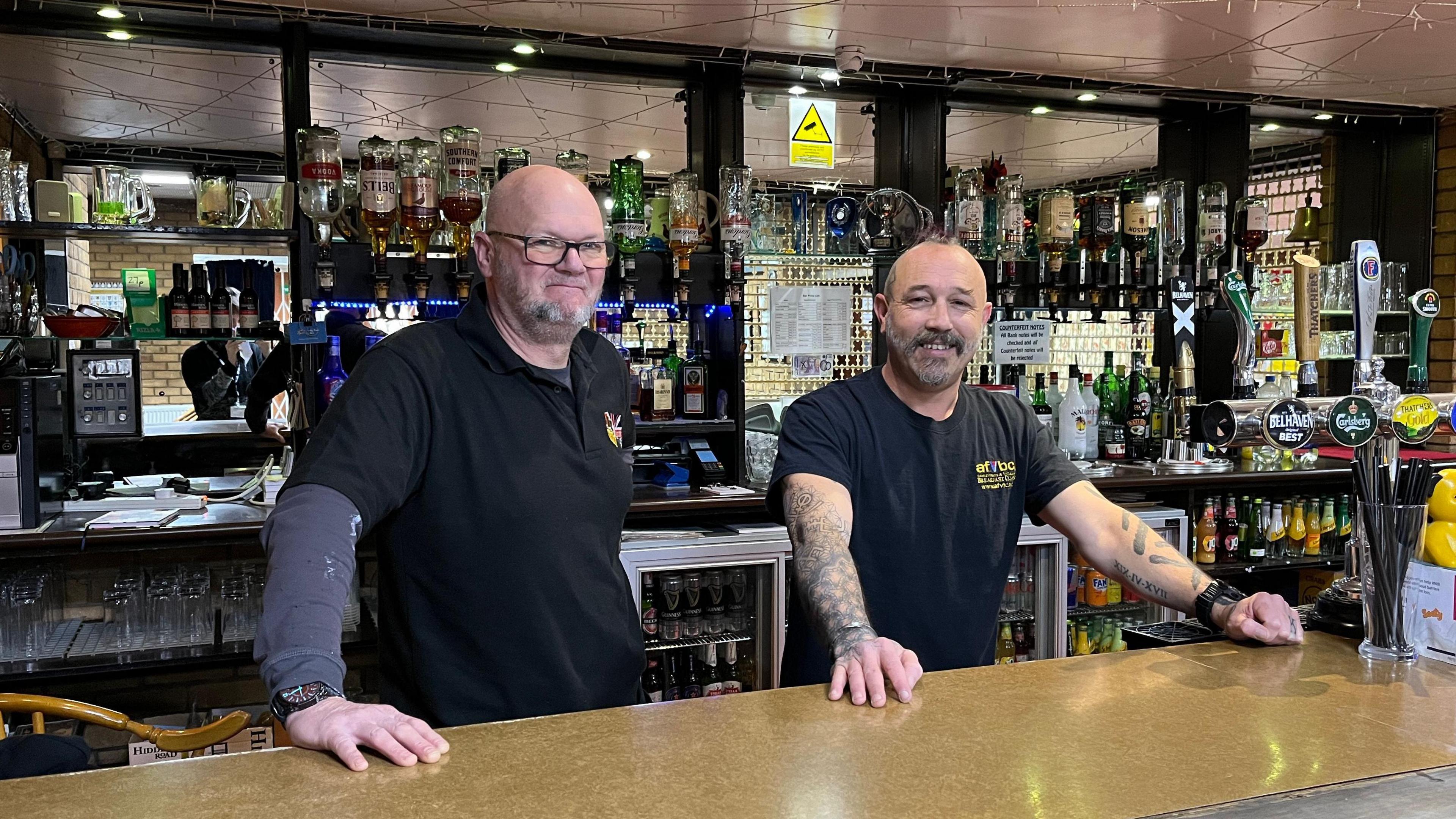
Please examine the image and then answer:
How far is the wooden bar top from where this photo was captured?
1149 mm

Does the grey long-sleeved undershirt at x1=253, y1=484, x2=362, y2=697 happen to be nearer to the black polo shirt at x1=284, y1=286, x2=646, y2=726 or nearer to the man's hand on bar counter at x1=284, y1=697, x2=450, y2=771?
the man's hand on bar counter at x1=284, y1=697, x2=450, y2=771

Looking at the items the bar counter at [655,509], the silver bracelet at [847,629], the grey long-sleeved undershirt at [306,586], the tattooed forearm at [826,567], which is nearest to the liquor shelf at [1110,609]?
the bar counter at [655,509]

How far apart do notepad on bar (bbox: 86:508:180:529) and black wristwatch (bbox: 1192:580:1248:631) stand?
9.53 feet

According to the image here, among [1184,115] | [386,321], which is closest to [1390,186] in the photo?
[1184,115]

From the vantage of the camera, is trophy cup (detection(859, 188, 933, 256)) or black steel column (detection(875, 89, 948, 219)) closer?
trophy cup (detection(859, 188, 933, 256))

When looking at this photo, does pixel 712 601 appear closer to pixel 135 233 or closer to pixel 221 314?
pixel 221 314

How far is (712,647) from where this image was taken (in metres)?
3.85

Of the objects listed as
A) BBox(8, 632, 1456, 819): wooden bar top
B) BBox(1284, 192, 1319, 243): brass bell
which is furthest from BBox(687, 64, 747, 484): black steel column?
BBox(1284, 192, 1319, 243): brass bell

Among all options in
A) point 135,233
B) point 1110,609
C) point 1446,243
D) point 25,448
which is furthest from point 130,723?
point 1446,243

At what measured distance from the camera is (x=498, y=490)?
72.1 inches

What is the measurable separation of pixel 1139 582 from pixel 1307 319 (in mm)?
582

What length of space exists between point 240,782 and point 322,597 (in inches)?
12.0

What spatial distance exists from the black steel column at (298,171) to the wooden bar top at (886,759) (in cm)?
272

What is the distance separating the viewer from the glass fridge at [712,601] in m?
3.57
